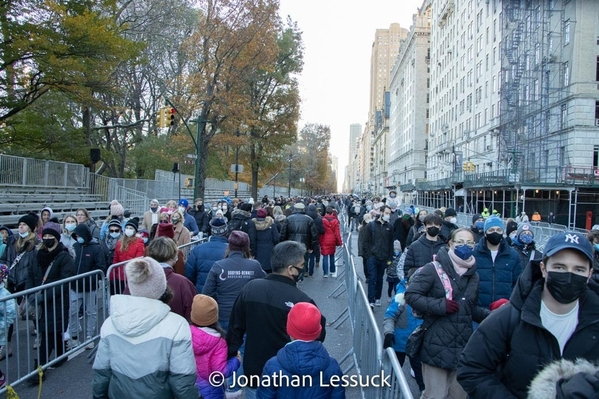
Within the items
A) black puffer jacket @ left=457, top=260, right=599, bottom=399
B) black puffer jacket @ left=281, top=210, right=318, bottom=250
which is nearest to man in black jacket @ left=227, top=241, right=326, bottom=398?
black puffer jacket @ left=457, top=260, right=599, bottom=399

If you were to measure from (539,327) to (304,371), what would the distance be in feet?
4.44

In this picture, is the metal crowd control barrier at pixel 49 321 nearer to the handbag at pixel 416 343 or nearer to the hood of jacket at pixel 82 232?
the hood of jacket at pixel 82 232

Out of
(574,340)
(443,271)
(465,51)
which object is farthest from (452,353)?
(465,51)

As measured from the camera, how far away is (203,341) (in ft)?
11.8

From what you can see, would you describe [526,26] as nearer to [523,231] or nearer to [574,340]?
[523,231]

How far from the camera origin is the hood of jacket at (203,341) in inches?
141

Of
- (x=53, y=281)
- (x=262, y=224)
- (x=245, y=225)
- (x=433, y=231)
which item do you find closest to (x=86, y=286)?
(x=53, y=281)

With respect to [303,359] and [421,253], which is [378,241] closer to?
[421,253]

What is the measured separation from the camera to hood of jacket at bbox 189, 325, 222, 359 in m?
3.58

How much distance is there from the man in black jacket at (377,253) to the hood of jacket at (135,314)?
21.9ft

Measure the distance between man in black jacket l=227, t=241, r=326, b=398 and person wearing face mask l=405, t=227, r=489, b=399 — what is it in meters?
0.94

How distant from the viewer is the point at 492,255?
491 cm

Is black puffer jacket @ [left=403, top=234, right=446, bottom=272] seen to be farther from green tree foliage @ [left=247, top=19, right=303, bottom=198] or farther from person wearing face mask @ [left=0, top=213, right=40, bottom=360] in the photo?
green tree foliage @ [left=247, top=19, right=303, bottom=198]

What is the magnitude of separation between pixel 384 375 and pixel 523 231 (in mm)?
4045
